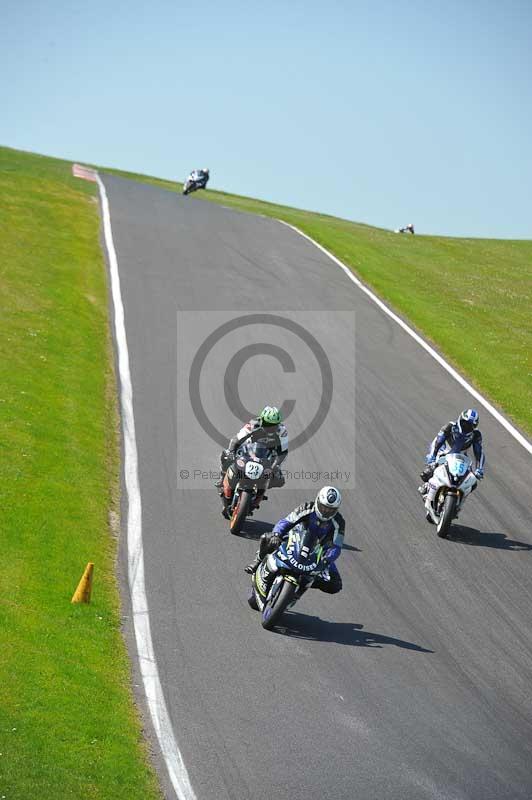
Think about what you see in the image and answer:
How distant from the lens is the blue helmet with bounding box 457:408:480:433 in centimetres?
1834

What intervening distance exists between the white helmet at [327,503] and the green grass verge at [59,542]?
2.96m

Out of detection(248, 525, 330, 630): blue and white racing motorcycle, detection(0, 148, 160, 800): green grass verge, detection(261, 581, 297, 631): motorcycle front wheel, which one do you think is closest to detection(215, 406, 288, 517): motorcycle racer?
detection(0, 148, 160, 800): green grass verge

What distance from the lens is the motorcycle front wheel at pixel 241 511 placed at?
16.1 m

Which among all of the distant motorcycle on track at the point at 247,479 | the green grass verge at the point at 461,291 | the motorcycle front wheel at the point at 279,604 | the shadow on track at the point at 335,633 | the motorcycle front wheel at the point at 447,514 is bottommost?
the shadow on track at the point at 335,633

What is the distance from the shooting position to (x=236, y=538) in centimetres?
1612

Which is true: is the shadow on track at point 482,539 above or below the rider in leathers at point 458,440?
below

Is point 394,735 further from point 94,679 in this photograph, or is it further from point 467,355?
point 467,355

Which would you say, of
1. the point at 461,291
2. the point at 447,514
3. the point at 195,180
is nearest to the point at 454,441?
the point at 447,514

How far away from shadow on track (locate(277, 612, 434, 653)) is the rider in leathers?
18.2 feet

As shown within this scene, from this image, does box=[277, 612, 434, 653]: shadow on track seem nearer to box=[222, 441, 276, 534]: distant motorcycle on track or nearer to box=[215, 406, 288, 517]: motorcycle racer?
box=[222, 441, 276, 534]: distant motorcycle on track

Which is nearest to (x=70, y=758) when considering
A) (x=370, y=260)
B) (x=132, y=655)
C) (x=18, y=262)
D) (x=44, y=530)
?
(x=132, y=655)

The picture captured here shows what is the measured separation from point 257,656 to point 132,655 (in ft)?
5.01

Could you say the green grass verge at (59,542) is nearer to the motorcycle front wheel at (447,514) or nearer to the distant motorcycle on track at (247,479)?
the distant motorcycle on track at (247,479)

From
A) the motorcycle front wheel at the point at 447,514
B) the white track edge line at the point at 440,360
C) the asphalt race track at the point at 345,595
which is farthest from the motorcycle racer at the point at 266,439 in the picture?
the white track edge line at the point at 440,360
